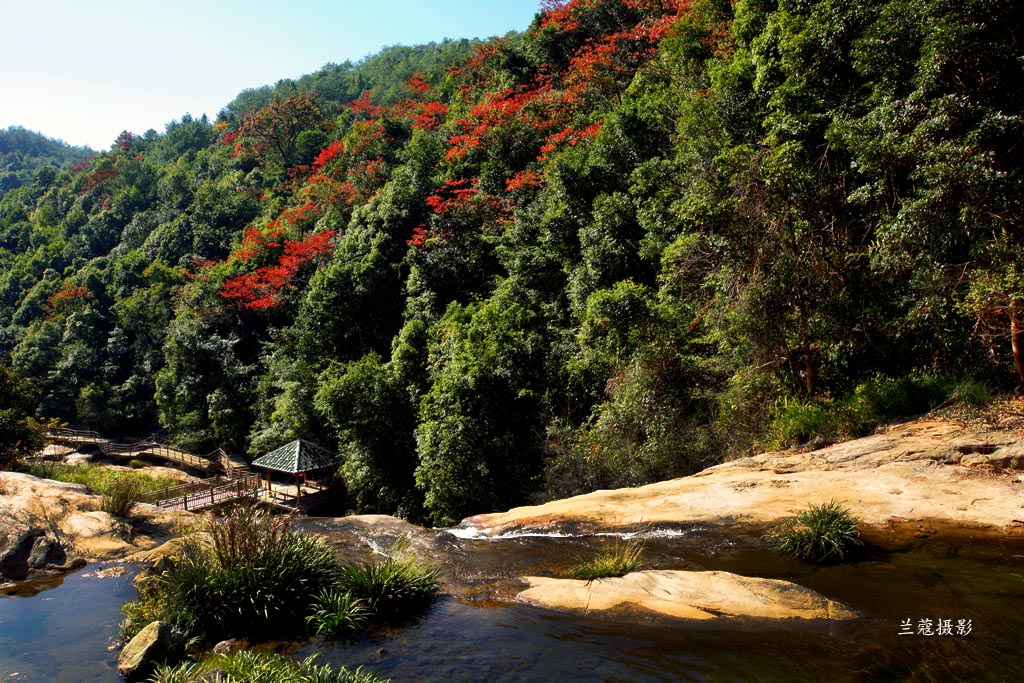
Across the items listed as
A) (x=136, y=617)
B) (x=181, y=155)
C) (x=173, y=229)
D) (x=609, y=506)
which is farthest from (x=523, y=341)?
(x=181, y=155)

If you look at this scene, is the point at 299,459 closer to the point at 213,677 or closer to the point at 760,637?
the point at 213,677

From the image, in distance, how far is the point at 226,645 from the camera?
20.9 ft

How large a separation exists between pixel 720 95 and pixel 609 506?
38.0ft

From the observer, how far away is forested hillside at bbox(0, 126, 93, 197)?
88.0 m

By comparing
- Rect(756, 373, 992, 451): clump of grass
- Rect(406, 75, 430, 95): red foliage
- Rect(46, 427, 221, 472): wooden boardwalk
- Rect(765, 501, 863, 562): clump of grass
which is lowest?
Rect(46, 427, 221, 472): wooden boardwalk

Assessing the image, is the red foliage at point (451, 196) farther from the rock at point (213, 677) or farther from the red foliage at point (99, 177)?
the red foliage at point (99, 177)

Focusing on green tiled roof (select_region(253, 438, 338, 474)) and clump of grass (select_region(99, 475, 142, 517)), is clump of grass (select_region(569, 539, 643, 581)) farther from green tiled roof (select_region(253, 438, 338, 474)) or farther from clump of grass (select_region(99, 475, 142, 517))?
green tiled roof (select_region(253, 438, 338, 474))

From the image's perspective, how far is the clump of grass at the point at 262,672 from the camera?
512 cm

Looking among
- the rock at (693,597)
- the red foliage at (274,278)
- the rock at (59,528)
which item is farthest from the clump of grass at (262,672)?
the red foliage at (274,278)

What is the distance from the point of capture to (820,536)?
7.22 metres

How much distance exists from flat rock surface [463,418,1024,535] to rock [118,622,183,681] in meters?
5.09

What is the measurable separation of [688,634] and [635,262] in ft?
38.6

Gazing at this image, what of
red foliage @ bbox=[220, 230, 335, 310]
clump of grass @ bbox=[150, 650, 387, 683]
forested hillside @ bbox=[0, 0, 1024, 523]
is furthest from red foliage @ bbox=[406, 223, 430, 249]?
clump of grass @ bbox=[150, 650, 387, 683]

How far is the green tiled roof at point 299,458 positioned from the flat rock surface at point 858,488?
10958mm
